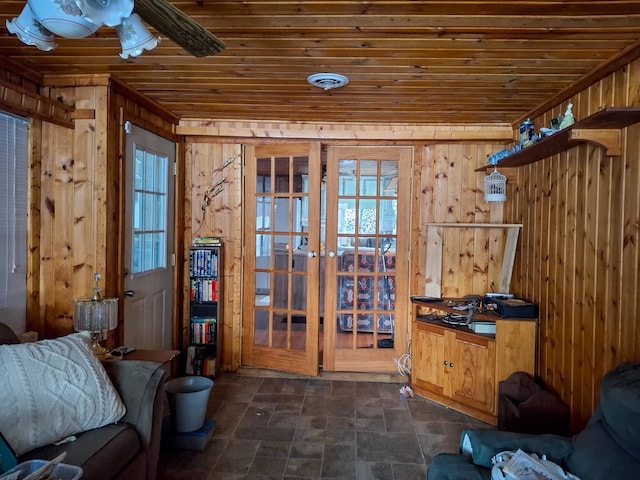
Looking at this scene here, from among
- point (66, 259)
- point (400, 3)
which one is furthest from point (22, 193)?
point (400, 3)

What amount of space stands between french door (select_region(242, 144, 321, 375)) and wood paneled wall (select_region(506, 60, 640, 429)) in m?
1.77

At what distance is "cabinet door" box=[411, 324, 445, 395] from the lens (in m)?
3.32

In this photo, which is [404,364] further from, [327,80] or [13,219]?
[13,219]

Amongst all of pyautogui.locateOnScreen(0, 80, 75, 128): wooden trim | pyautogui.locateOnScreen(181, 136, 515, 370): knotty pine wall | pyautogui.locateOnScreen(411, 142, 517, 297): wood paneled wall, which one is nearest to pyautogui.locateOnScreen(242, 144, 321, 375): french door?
pyautogui.locateOnScreen(181, 136, 515, 370): knotty pine wall

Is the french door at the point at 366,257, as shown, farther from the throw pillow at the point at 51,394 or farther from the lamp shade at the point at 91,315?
the throw pillow at the point at 51,394

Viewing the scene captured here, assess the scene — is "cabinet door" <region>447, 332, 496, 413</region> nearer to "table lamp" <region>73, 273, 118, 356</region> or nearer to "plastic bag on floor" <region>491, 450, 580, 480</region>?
"plastic bag on floor" <region>491, 450, 580, 480</region>

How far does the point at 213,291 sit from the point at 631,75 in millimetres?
3231

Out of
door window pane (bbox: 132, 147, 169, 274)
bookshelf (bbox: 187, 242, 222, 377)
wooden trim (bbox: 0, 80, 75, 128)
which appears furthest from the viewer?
bookshelf (bbox: 187, 242, 222, 377)

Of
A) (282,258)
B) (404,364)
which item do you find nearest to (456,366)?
(404,364)

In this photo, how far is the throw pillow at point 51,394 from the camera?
1636mm

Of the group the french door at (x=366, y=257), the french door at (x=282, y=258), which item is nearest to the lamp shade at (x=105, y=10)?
the french door at (x=282, y=258)

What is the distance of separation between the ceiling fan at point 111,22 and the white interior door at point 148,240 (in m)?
1.60

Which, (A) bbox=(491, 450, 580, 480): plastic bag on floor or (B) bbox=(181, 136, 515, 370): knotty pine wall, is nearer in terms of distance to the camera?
(A) bbox=(491, 450, 580, 480): plastic bag on floor

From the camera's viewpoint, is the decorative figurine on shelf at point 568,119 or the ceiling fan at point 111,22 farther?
the decorative figurine on shelf at point 568,119
